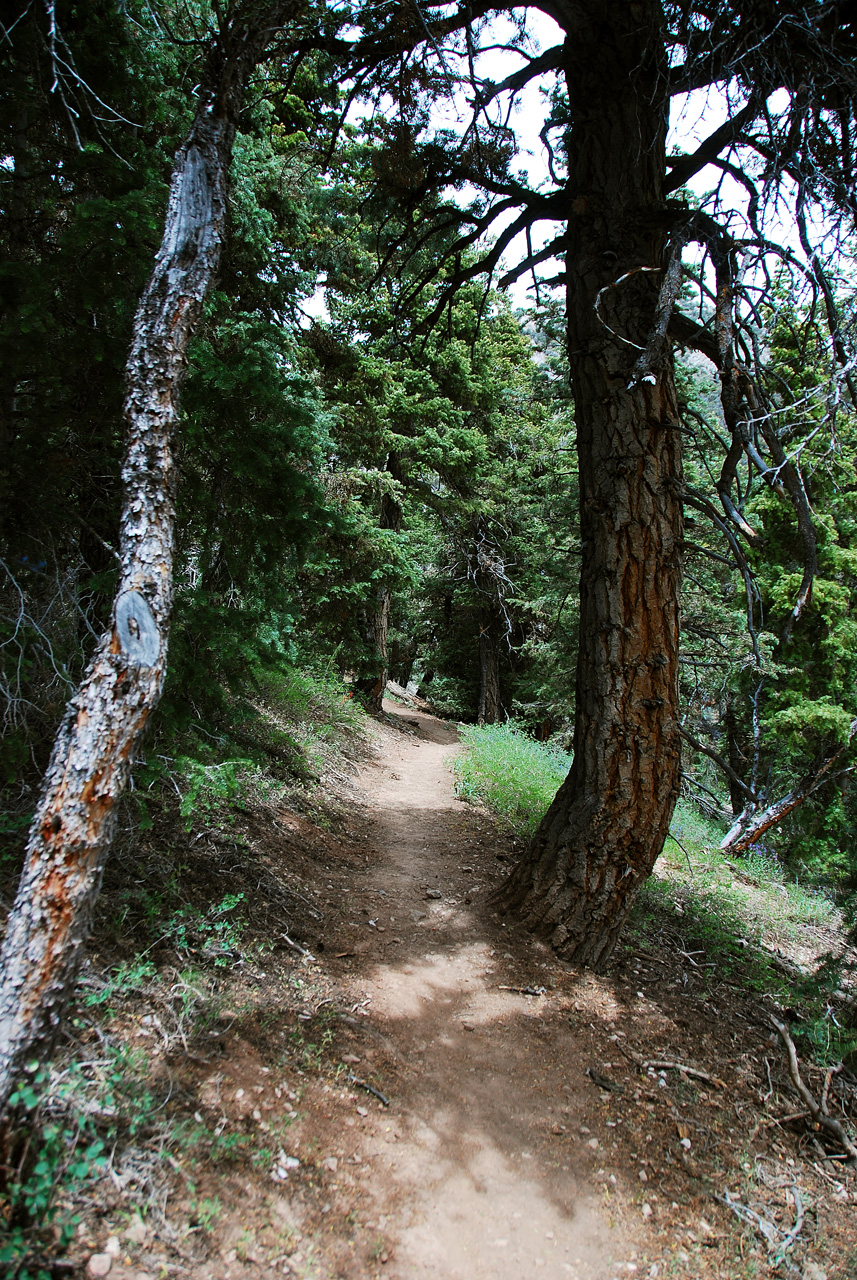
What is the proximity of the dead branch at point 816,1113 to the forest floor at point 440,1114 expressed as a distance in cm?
9

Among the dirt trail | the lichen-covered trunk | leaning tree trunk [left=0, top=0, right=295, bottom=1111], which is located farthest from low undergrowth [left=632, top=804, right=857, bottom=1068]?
the lichen-covered trunk

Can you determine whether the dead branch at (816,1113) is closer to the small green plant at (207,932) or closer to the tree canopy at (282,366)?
the tree canopy at (282,366)

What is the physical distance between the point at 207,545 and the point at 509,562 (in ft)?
43.2

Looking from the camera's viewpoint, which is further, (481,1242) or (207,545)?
(207,545)

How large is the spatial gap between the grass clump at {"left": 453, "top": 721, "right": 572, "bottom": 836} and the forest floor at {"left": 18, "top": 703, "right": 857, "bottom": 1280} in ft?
10.1

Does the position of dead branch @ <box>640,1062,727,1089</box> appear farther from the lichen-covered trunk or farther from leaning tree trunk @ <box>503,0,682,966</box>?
the lichen-covered trunk

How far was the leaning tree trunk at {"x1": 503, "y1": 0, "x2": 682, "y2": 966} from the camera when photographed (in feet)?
13.6

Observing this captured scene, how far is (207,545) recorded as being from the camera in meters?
3.96

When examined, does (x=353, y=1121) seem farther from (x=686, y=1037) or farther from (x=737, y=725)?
(x=737, y=725)

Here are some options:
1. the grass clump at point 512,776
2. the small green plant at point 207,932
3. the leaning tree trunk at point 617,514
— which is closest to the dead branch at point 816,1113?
the leaning tree trunk at point 617,514

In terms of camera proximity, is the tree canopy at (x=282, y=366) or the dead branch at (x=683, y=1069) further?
the dead branch at (x=683, y=1069)

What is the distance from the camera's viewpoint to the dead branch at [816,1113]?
10.3 ft

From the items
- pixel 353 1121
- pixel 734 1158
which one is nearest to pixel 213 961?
pixel 353 1121

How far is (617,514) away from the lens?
165 inches
